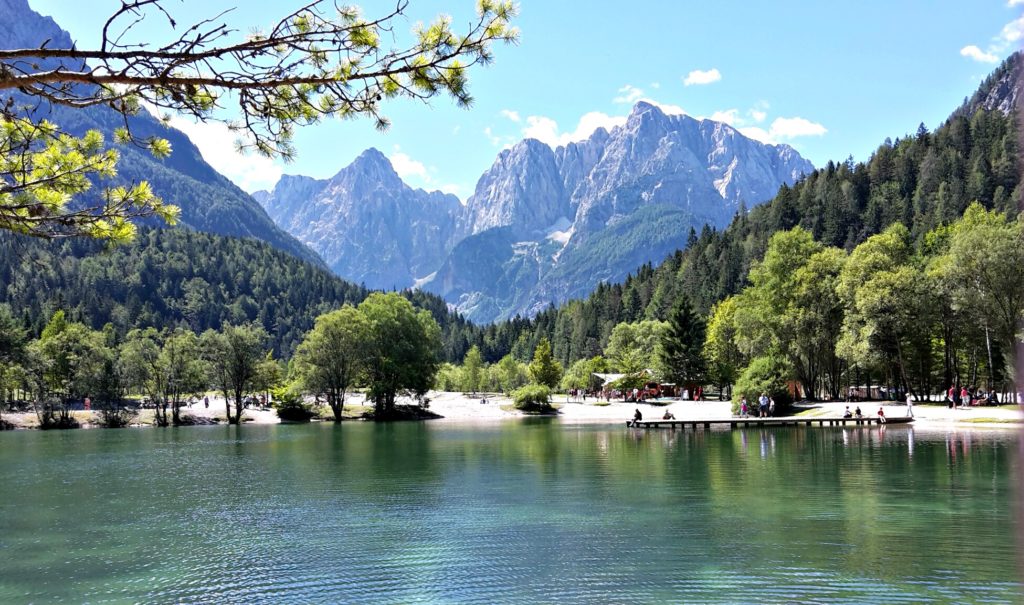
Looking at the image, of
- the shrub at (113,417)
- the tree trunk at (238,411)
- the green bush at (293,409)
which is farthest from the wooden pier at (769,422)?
the shrub at (113,417)

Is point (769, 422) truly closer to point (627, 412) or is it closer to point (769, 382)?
point (769, 382)

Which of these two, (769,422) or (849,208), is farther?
(849,208)

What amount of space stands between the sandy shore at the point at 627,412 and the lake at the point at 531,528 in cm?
1507

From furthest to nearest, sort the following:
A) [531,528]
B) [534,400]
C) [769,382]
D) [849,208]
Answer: [849,208], [534,400], [769,382], [531,528]

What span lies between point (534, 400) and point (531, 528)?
77.9 metres

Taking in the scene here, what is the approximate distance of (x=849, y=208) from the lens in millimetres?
152125

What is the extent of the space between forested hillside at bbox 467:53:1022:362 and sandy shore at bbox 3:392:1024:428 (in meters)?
58.0

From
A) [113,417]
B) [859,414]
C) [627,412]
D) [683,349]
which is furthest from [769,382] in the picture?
[113,417]

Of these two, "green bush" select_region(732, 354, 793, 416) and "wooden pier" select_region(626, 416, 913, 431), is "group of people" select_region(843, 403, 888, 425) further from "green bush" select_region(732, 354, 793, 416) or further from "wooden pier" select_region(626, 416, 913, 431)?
"green bush" select_region(732, 354, 793, 416)

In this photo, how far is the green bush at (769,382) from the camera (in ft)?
215

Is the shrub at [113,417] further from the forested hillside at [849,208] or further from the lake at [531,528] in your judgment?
the forested hillside at [849,208]

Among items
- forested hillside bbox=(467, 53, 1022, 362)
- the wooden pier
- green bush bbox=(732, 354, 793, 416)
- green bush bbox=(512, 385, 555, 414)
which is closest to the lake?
the wooden pier

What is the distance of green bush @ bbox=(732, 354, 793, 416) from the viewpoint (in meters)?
65.4

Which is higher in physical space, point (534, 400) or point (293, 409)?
point (293, 409)
